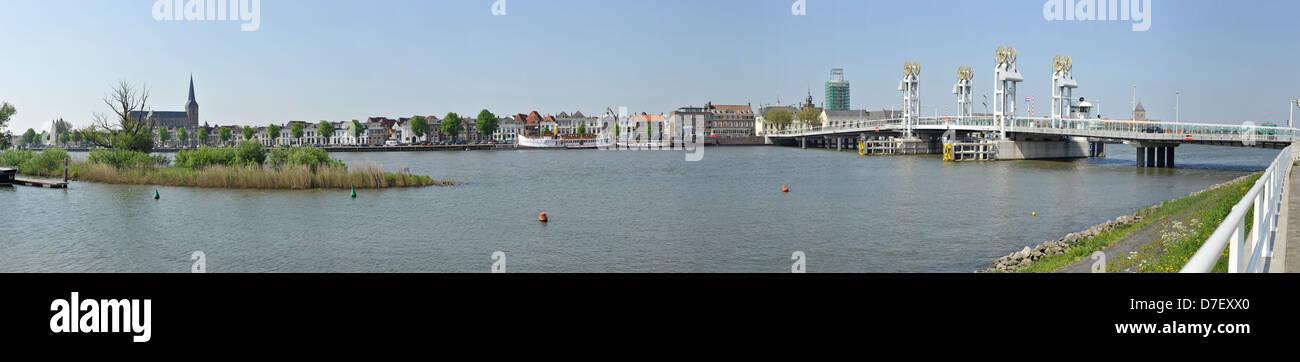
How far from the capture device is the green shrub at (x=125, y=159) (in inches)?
1736

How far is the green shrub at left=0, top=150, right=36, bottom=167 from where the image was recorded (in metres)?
46.6

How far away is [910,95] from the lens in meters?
97.7

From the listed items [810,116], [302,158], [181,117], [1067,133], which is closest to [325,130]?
[181,117]

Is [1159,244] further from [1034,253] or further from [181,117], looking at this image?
[181,117]

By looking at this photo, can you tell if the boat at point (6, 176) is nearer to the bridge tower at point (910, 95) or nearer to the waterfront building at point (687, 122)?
the bridge tower at point (910, 95)

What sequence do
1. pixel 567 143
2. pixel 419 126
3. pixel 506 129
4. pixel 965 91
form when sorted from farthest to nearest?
pixel 506 129 < pixel 419 126 < pixel 567 143 < pixel 965 91

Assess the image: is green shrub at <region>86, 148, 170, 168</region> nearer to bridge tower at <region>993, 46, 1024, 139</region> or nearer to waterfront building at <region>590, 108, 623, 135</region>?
bridge tower at <region>993, 46, 1024, 139</region>

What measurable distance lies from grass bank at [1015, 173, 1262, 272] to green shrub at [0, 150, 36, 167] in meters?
52.3

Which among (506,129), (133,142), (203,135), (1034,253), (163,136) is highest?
(506,129)

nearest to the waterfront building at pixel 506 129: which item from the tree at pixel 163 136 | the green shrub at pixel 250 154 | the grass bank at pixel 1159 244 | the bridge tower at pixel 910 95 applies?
the tree at pixel 163 136

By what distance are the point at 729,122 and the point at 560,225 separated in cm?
14703

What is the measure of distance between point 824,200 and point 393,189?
19259 mm

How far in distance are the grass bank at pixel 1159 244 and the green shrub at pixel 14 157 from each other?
52257 mm
